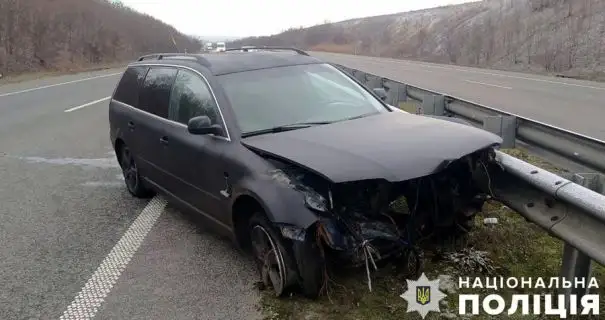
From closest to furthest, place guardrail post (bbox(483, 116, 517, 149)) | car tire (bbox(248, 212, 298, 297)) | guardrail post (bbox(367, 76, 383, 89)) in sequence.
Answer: car tire (bbox(248, 212, 298, 297)) → guardrail post (bbox(483, 116, 517, 149)) → guardrail post (bbox(367, 76, 383, 89))

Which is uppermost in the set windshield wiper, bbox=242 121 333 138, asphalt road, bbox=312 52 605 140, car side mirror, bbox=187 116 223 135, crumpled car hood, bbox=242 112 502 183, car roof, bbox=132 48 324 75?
car roof, bbox=132 48 324 75

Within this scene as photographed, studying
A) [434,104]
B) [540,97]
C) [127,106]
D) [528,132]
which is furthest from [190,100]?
[540,97]

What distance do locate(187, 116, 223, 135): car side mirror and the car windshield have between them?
20 cm

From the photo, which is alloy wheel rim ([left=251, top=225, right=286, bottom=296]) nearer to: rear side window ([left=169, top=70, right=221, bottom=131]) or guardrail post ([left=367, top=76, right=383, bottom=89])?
rear side window ([left=169, top=70, right=221, bottom=131])

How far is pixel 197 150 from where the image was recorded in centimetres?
482

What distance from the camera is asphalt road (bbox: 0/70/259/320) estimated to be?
158 inches

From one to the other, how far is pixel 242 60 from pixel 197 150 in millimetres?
1060

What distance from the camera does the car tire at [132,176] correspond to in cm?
640

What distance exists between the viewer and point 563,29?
3281 cm

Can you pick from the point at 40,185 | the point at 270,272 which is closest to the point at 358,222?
the point at 270,272

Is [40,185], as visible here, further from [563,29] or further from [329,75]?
[563,29]

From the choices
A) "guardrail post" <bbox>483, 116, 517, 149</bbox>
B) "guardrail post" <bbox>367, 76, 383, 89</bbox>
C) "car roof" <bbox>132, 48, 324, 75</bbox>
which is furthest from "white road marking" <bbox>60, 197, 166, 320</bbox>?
"guardrail post" <bbox>367, 76, 383, 89</bbox>

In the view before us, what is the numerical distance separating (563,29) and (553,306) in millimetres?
33153

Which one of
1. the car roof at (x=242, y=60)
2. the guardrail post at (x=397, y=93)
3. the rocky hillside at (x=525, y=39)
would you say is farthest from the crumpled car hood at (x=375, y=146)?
the rocky hillside at (x=525, y=39)
